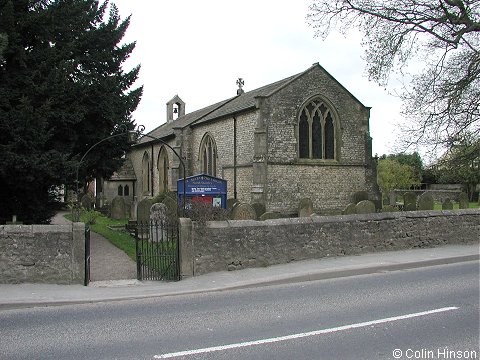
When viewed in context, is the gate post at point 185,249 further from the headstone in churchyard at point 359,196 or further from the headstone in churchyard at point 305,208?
the headstone in churchyard at point 359,196

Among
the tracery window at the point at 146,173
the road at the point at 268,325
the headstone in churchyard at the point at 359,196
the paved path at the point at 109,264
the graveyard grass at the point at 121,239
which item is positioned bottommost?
the road at the point at 268,325

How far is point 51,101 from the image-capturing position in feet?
44.4

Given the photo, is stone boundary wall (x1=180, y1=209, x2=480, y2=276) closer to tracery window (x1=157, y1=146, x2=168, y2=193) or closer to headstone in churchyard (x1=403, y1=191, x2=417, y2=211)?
Result: headstone in churchyard (x1=403, y1=191, x2=417, y2=211)

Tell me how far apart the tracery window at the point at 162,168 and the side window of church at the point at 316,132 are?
51.0 feet

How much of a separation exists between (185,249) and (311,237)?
11.1 ft

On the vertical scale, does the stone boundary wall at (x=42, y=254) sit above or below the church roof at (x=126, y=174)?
below

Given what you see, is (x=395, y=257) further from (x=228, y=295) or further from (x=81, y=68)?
(x=81, y=68)

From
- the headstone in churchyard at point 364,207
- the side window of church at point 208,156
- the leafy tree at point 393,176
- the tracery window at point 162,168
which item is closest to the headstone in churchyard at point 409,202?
the headstone in churchyard at point 364,207

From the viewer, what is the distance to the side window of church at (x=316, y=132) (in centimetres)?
2611

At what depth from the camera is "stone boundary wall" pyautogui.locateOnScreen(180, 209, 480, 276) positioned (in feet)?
33.0

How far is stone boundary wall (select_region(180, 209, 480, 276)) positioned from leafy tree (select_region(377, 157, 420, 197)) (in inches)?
1798

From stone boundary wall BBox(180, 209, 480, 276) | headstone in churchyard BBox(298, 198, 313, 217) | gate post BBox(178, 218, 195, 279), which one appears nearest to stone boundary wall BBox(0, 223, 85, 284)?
gate post BBox(178, 218, 195, 279)

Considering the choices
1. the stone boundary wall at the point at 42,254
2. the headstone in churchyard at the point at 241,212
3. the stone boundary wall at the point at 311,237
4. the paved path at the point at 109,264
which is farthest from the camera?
the headstone in churchyard at the point at 241,212

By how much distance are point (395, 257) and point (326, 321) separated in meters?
5.98
